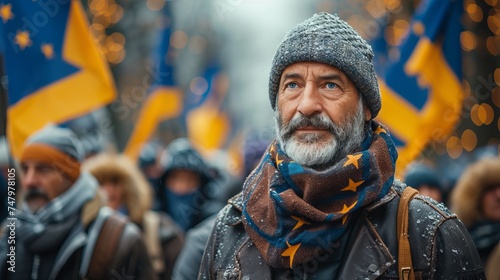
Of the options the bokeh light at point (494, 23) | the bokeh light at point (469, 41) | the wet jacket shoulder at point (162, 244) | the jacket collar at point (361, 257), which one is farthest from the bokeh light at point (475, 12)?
the jacket collar at point (361, 257)

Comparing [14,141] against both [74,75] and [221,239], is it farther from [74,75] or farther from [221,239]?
[221,239]

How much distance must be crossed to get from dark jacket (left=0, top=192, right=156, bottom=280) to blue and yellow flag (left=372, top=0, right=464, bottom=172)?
10.1ft

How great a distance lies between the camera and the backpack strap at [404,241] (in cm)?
277

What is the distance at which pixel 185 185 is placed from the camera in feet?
24.4

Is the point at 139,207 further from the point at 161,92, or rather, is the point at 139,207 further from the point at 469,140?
the point at 469,140

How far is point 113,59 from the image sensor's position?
2103 cm

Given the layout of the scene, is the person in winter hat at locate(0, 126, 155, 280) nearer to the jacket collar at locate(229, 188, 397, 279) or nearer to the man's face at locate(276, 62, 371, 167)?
the jacket collar at locate(229, 188, 397, 279)

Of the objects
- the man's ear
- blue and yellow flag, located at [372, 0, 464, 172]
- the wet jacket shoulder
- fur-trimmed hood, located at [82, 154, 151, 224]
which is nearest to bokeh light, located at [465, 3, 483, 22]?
blue and yellow flag, located at [372, 0, 464, 172]

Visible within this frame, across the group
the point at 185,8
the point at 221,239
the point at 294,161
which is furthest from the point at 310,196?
the point at 185,8

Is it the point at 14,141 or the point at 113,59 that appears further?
the point at 113,59

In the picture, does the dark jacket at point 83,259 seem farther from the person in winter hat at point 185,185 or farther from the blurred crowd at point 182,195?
the person in winter hat at point 185,185

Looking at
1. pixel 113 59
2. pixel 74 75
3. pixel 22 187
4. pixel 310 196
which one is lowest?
pixel 113 59

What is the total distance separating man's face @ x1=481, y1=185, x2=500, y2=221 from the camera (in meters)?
5.94

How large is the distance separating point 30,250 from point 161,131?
17134 millimetres
